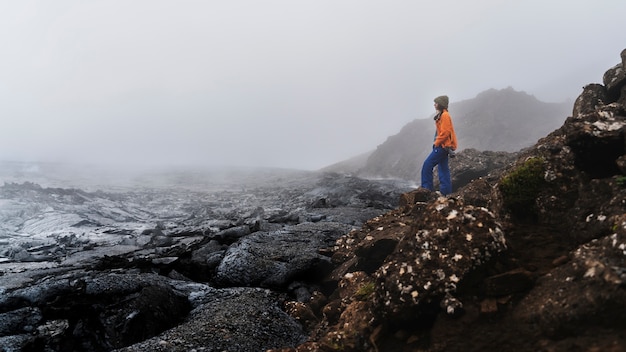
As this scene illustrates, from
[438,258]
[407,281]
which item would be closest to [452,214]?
[438,258]

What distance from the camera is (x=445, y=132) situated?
1373 cm

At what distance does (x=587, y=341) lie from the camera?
3.82 meters

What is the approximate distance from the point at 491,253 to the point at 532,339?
1.40 m

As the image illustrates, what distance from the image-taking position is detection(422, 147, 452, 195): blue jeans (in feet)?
45.6

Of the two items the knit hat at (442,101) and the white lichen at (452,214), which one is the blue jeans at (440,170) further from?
the white lichen at (452,214)

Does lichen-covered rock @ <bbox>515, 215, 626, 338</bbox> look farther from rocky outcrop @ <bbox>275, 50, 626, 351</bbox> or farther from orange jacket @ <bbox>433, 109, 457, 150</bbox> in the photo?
orange jacket @ <bbox>433, 109, 457, 150</bbox>

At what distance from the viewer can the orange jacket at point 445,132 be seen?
13633mm

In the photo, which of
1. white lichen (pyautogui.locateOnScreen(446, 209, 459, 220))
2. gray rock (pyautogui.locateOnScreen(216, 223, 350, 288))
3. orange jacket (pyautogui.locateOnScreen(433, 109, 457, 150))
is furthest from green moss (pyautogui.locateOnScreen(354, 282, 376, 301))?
orange jacket (pyautogui.locateOnScreen(433, 109, 457, 150))

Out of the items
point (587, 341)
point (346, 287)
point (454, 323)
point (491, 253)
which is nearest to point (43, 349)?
point (346, 287)

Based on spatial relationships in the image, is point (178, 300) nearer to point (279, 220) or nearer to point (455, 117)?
point (279, 220)

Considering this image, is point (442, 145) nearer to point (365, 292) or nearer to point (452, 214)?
point (452, 214)

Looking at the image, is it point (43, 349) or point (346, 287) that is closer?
point (43, 349)

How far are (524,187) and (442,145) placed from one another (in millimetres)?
7476

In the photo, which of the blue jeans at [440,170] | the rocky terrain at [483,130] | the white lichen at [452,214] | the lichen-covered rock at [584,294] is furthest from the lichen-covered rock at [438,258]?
the rocky terrain at [483,130]
